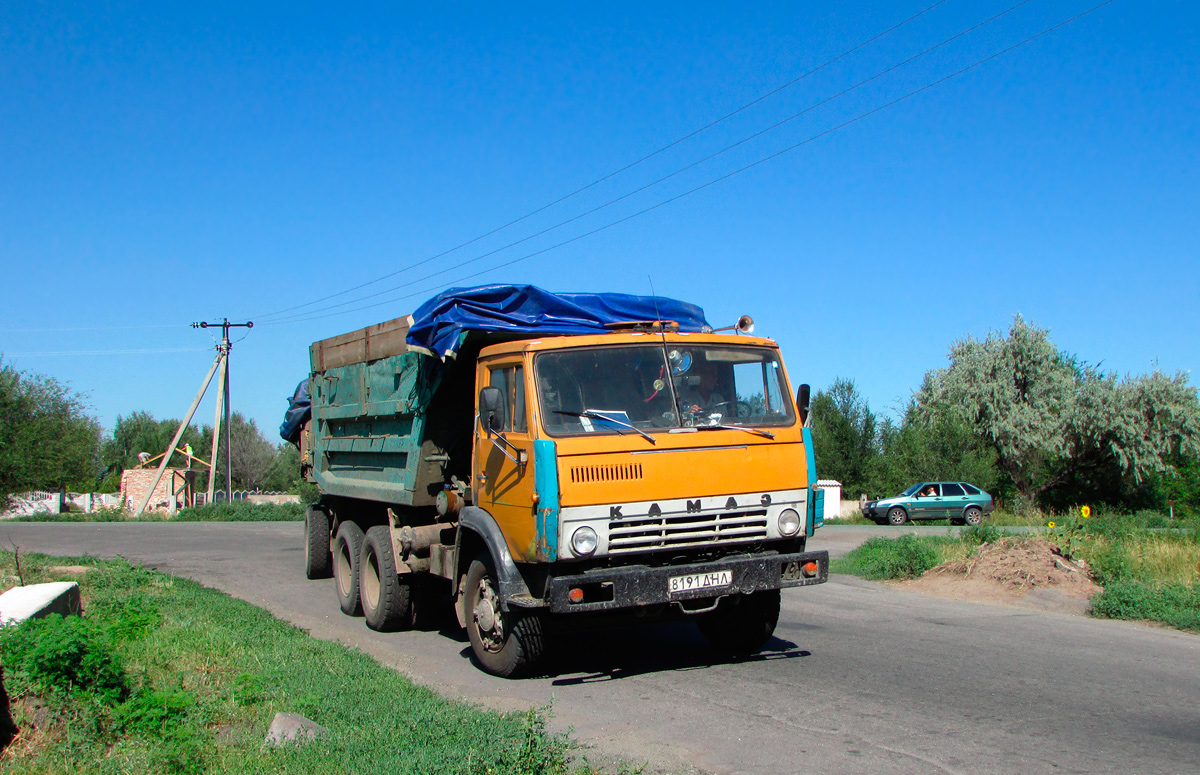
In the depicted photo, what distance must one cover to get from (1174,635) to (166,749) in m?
9.02

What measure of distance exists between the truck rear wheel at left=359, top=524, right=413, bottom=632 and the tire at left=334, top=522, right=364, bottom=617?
637mm

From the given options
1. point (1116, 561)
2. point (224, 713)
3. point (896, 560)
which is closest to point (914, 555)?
point (896, 560)

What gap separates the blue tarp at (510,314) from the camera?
740cm

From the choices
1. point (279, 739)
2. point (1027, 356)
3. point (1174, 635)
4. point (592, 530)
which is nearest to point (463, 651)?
point (592, 530)

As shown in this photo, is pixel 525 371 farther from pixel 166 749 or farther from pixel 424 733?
pixel 166 749

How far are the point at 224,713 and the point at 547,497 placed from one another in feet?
7.97

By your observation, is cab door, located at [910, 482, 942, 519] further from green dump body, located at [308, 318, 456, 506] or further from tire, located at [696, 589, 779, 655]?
tire, located at [696, 589, 779, 655]

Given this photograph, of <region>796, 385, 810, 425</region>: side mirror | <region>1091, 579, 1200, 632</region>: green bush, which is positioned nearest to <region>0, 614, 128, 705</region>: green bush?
<region>796, 385, 810, 425</region>: side mirror

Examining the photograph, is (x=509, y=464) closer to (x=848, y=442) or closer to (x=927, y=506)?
(x=927, y=506)

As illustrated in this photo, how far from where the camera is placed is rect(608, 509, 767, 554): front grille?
6.26 m

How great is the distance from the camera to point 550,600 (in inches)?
239

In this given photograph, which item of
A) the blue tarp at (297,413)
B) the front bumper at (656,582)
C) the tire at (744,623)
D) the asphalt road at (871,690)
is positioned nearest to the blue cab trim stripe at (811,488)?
the front bumper at (656,582)

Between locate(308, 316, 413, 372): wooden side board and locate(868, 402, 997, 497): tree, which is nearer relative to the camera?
locate(308, 316, 413, 372): wooden side board

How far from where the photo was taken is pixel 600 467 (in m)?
6.24
